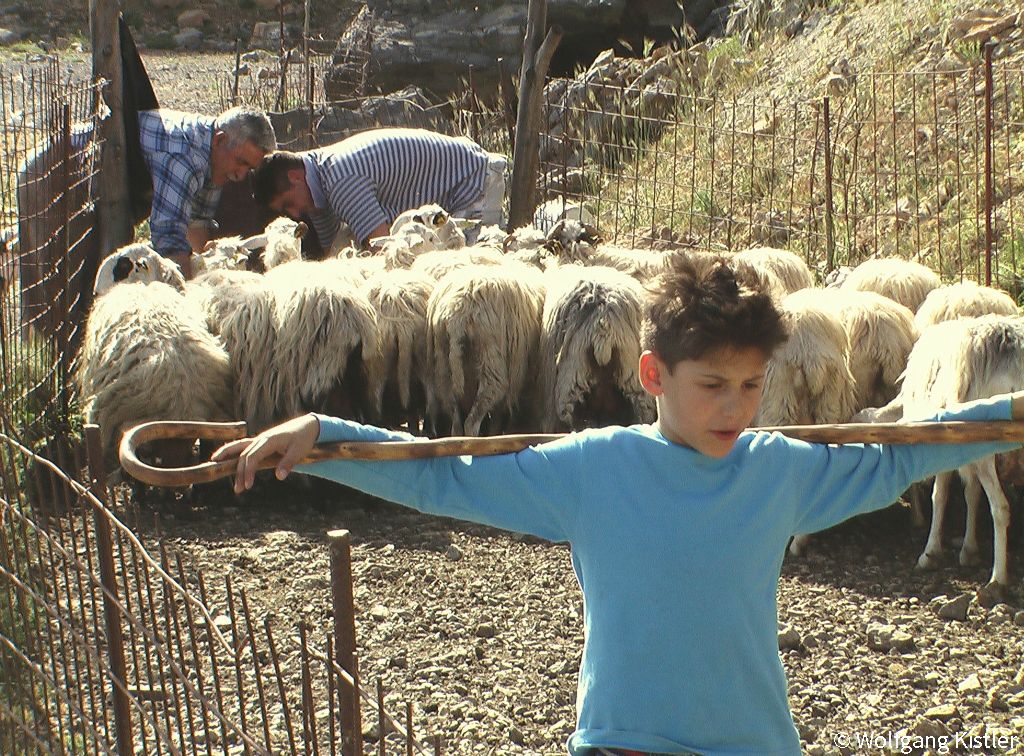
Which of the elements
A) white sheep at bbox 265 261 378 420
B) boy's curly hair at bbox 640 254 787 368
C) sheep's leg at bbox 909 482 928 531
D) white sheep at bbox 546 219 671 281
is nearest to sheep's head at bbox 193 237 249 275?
white sheep at bbox 265 261 378 420

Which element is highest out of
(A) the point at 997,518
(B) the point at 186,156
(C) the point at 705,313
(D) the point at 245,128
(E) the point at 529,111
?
(E) the point at 529,111

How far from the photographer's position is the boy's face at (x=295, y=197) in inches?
346

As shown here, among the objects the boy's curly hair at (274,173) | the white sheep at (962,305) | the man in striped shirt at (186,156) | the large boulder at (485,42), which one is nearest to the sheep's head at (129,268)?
the man in striped shirt at (186,156)

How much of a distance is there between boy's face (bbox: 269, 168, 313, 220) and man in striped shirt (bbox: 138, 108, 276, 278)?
0.81ft

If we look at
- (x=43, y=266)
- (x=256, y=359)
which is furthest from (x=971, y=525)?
(x=43, y=266)

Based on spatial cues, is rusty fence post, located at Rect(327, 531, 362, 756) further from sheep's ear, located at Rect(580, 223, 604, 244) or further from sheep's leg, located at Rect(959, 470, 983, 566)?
sheep's ear, located at Rect(580, 223, 604, 244)

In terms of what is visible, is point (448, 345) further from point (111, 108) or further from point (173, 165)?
point (111, 108)

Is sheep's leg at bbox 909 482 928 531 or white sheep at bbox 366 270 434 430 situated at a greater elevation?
white sheep at bbox 366 270 434 430

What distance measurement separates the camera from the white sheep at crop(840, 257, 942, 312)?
7.12 meters

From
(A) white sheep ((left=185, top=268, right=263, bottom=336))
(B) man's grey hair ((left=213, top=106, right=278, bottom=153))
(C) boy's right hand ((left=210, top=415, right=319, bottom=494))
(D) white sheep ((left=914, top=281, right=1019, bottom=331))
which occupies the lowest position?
(D) white sheep ((left=914, top=281, right=1019, bottom=331))

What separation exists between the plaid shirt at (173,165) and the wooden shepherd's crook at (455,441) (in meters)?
6.20

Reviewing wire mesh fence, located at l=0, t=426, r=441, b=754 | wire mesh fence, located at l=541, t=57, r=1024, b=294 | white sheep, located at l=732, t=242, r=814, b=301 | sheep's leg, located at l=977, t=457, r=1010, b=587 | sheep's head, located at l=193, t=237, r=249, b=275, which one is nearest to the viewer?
wire mesh fence, located at l=0, t=426, r=441, b=754

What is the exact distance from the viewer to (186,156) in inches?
332

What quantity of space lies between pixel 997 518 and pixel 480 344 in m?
2.66
